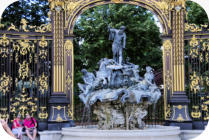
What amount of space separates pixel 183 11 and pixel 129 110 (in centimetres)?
505

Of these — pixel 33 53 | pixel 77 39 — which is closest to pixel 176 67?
pixel 33 53

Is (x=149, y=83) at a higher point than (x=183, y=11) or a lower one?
lower

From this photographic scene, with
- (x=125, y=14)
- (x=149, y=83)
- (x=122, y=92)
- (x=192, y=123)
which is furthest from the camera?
(x=125, y=14)

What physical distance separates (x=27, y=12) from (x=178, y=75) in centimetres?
959

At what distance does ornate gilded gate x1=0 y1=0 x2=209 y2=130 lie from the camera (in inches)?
526

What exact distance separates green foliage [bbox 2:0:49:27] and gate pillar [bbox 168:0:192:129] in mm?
8416

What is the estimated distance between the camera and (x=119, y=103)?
11.4m

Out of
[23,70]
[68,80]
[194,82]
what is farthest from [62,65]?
→ [194,82]

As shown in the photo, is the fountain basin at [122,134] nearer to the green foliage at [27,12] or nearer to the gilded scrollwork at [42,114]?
the gilded scrollwork at [42,114]

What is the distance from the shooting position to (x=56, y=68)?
13.7 m

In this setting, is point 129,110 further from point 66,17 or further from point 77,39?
point 77,39

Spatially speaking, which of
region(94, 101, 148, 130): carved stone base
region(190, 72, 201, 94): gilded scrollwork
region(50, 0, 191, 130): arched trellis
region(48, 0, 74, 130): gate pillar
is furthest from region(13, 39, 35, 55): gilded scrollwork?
region(190, 72, 201, 94): gilded scrollwork

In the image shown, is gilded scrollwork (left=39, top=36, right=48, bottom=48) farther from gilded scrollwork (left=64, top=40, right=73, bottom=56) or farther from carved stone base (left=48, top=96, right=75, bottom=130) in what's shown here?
carved stone base (left=48, top=96, right=75, bottom=130)

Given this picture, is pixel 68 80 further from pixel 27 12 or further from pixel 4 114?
pixel 27 12
